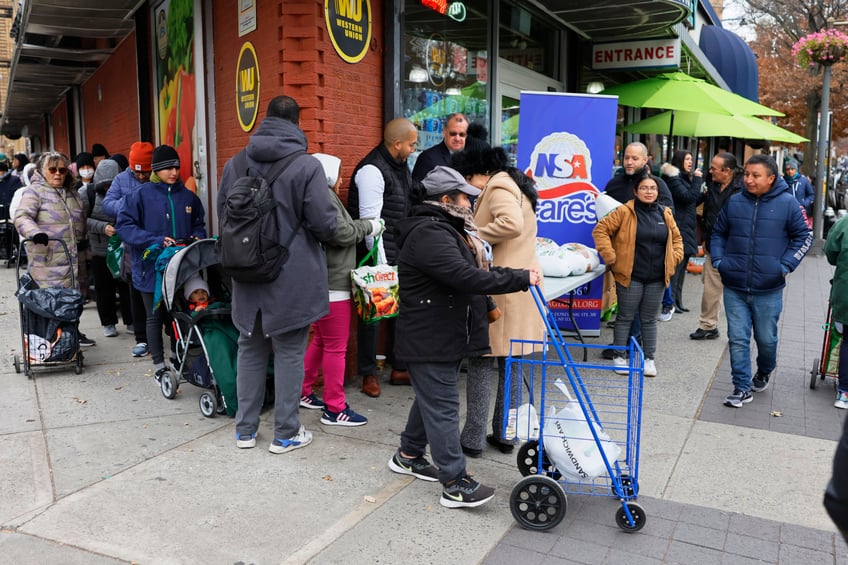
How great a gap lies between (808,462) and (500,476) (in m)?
1.95

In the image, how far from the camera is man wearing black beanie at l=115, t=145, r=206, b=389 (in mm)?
5852

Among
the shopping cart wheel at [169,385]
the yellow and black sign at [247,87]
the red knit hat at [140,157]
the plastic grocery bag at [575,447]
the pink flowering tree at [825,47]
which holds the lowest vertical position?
the shopping cart wheel at [169,385]

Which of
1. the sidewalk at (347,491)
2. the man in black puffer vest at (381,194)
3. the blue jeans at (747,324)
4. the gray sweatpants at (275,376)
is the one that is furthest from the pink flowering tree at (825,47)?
the gray sweatpants at (275,376)

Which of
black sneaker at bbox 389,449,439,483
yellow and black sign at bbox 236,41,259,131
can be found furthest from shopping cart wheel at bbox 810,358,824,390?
yellow and black sign at bbox 236,41,259,131

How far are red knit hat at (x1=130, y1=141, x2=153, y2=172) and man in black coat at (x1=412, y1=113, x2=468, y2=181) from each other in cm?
243

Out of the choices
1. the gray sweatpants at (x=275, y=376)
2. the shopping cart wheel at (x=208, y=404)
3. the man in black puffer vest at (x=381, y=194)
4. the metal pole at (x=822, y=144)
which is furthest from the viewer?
the metal pole at (x=822, y=144)

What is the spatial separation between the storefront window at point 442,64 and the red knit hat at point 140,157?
2.29 m

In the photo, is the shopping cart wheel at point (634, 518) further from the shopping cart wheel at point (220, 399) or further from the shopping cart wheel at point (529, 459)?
the shopping cart wheel at point (220, 399)

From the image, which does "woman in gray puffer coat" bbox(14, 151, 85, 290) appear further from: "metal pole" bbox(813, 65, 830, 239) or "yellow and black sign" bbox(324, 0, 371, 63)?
"metal pole" bbox(813, 65, 830, 239)

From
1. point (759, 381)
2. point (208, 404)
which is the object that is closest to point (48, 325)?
point (208, 404)

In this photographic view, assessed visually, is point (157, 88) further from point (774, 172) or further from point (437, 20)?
point (774, 172)

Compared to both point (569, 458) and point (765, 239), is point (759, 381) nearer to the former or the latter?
point (765, 239)

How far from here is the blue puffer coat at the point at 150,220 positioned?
5859 mm

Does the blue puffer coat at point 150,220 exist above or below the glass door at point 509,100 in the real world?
below
